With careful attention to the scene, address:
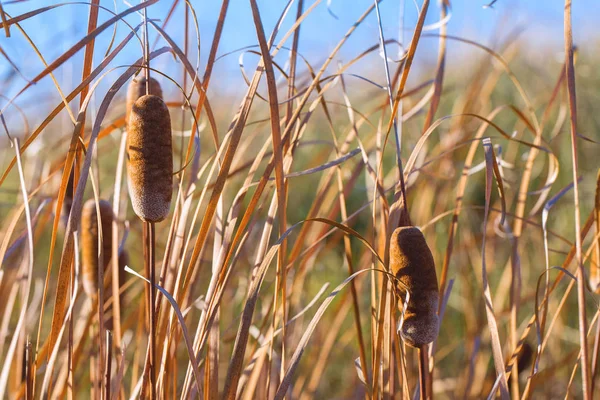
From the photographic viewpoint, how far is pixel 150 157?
514mm

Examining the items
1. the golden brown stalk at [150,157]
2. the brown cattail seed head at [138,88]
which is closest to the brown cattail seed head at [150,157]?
the golden brown stalk at [150,157]

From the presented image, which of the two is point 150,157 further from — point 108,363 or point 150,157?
point 108,363

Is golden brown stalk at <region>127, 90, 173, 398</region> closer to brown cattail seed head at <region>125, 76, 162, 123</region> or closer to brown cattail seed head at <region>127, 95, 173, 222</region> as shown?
brown cattail seed head at <region>127, 95, 173, 222</region>

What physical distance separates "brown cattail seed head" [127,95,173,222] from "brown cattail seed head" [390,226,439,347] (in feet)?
0.64

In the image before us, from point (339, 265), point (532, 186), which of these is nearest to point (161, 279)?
point (339, 265)

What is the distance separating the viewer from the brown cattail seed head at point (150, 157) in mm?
505

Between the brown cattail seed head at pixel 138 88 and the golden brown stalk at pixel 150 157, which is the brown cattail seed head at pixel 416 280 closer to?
the golden brown stalk at pixel 150 157

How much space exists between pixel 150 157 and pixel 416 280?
9.2 inches

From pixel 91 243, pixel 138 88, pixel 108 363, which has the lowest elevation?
pixel 108 363

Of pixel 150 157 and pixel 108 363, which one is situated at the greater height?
pixel 150 157

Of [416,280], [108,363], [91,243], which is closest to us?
[416,280]

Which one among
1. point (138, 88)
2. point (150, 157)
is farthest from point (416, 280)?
point (138, 88)

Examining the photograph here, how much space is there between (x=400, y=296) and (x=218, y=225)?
1.00ft

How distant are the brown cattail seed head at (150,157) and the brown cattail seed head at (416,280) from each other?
0.19 metres
